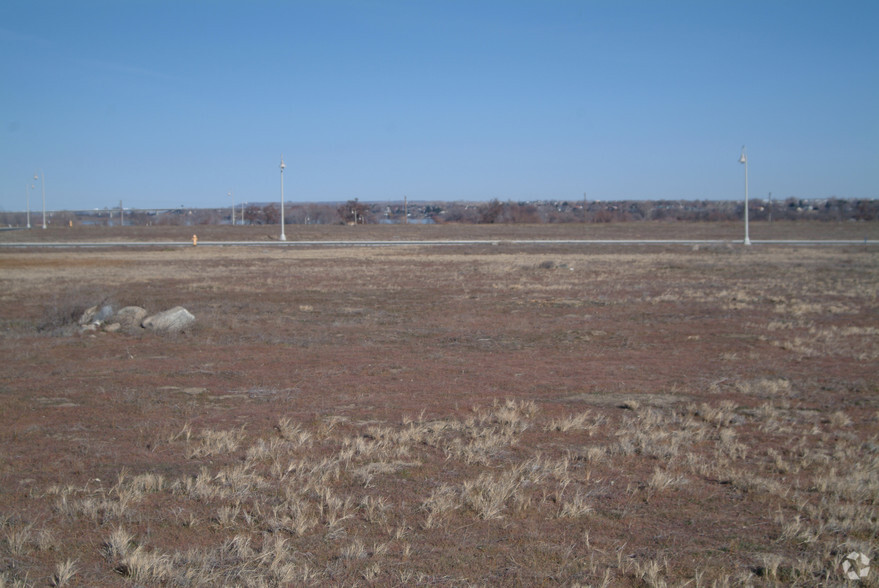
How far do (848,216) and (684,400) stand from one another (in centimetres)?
11434

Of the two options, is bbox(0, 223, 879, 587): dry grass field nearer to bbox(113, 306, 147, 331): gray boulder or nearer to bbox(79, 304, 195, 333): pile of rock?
bbox(79, 304, 195, 333): pile of rock

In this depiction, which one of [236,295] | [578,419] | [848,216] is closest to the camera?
[578,419]

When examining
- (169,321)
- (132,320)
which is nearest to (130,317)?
(132,320)

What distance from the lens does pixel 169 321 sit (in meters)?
16.8

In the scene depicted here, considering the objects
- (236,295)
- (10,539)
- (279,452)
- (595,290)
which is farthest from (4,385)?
(595,290)

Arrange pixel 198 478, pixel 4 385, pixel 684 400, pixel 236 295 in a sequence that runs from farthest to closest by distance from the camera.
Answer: pixel 236 295, pixel 4 385, pixel 684 400, pixel 198 478

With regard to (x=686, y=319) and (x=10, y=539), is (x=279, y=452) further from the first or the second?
(x=686, y=319)

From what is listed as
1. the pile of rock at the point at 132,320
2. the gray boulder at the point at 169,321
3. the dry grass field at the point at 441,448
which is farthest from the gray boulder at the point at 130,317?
the dry grass field at the point at 441,448

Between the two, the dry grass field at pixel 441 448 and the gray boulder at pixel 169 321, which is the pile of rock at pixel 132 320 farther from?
the dry grass field at pixel 441 448

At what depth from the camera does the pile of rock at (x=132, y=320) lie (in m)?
16.7

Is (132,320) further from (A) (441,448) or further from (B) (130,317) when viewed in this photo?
(A) (441,448)

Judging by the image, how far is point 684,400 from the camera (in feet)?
34.9

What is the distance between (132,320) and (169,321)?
1034 millimetres

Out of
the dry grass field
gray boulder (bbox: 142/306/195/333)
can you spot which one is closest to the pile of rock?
gray boulder (bbox: 142/306/195/333)
